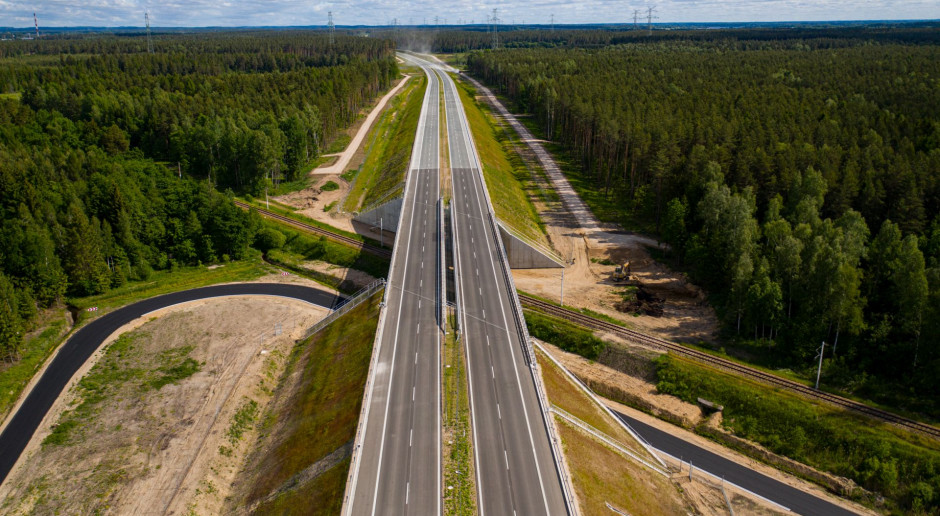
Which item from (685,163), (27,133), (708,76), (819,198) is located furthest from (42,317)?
(708,76)

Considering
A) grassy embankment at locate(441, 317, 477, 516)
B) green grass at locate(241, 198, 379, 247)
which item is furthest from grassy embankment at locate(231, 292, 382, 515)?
green grass at locate(241, 198, 379, 247)

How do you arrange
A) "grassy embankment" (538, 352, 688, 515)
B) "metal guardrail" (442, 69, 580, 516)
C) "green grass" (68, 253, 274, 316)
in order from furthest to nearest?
"green grass" (68, 253, 274, 316) → "grassy embankment" (538, 352, 688, 515) → "metal guardrail" (442, 69, 580, 516)

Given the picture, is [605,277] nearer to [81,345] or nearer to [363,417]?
[363,417]

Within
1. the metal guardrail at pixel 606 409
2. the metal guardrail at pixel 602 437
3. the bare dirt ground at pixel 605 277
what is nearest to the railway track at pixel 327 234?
the bare dirt ground at pixel 605 277

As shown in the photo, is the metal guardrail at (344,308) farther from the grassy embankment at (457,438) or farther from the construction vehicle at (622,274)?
the construction vehicle at (622,274)

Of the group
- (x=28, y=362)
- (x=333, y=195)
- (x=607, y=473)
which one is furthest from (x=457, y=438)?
(x=333, y=195)

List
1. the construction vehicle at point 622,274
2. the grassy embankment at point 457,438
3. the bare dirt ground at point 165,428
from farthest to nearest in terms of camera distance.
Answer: the construction vehicle at point 622,274, the bare dirt ground at point 165,428, the grassy embankment at point 457,438

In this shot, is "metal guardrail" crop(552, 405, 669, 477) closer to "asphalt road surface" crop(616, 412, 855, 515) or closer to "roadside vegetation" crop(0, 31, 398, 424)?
"asphalt road surface" crop(616, 412, 855, 515)
